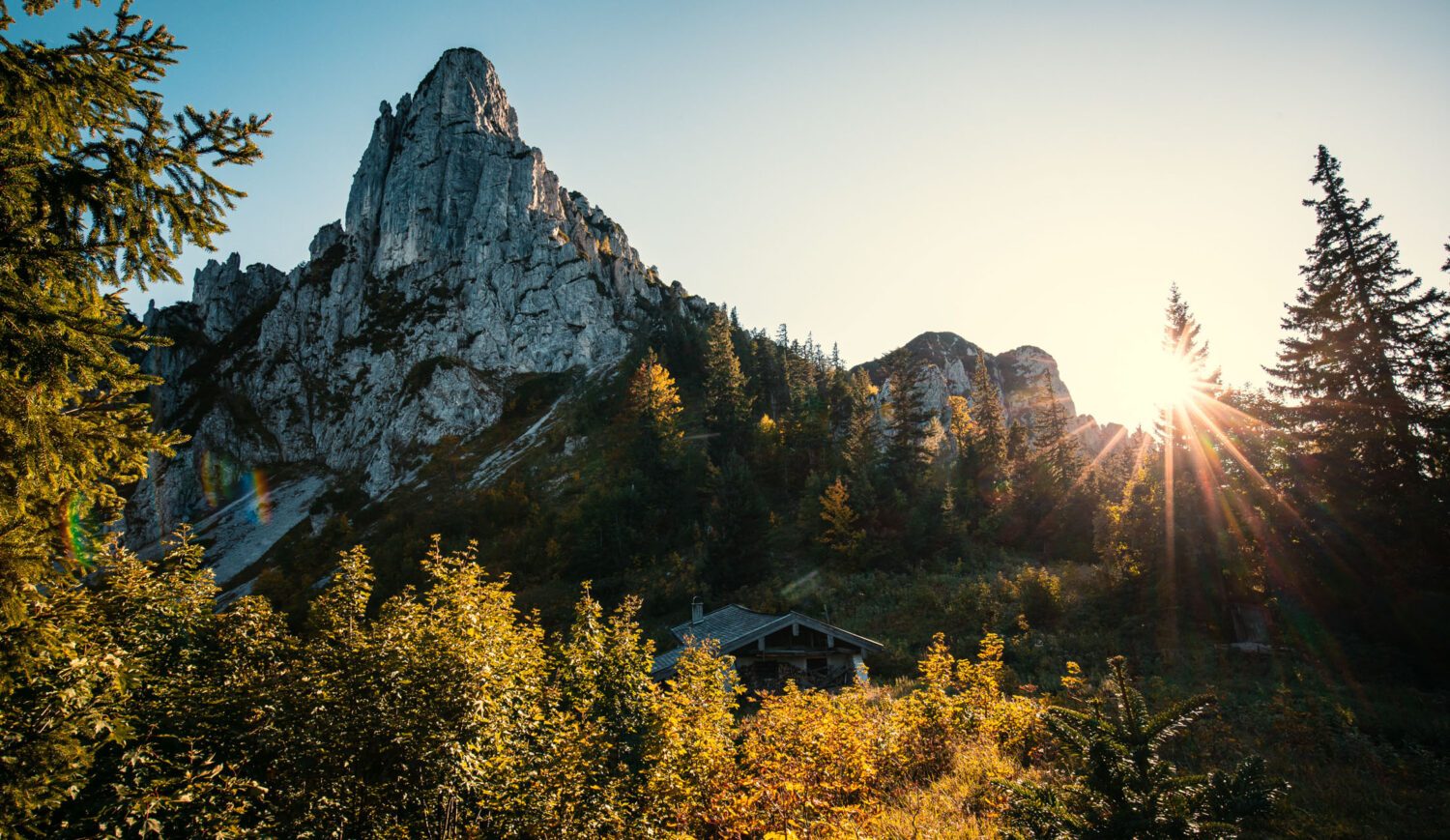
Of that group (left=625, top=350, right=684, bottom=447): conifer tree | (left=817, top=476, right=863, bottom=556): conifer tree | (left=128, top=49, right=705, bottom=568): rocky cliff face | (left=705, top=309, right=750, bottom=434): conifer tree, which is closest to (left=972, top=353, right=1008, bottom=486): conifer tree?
(left=817, top=476, right=863, bottom=556): conifer tree

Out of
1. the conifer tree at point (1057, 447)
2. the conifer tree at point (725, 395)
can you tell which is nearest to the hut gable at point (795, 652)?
the conifer tree at point (1057, 447)

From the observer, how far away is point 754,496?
42.8m

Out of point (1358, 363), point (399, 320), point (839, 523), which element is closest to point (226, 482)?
point (399, 320)

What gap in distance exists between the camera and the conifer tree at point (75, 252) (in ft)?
14.0

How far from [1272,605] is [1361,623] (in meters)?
2.01

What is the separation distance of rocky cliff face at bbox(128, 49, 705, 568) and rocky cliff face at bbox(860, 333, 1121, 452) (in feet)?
197

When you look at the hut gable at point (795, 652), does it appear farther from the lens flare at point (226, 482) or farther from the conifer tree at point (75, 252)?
the lens flare at point (226, 482)

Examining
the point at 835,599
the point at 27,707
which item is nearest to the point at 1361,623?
the point at 835,599

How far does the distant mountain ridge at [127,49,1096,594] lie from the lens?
8619cm

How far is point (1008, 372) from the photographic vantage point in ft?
493

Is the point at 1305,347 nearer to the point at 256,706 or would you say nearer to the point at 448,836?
the point at 448,836

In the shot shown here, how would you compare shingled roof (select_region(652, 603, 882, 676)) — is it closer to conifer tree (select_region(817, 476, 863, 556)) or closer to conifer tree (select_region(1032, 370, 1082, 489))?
conifer tree (select_region(817, 476, 863, 556))

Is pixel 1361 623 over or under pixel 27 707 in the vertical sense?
under

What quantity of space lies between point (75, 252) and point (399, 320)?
105626mm
